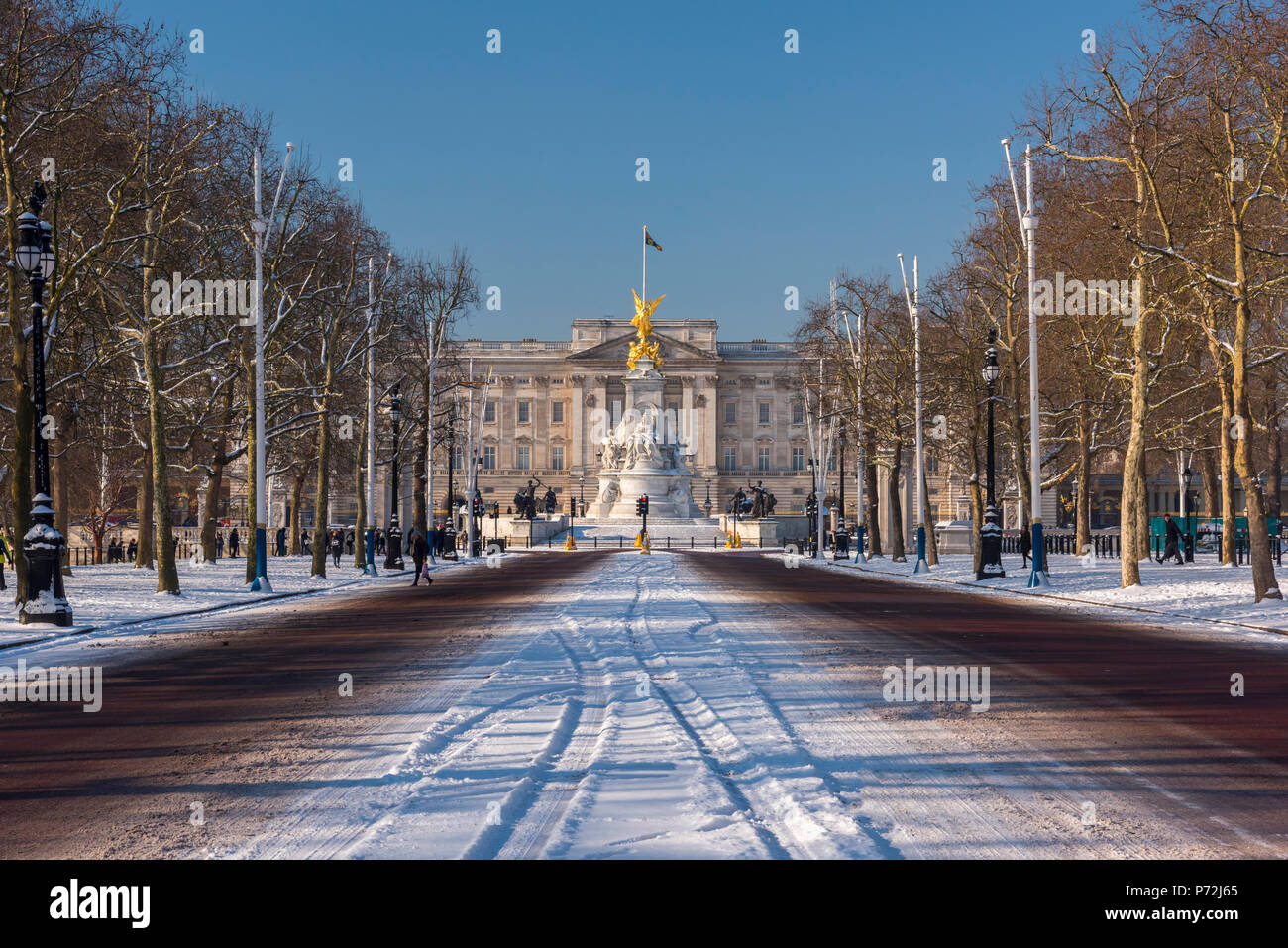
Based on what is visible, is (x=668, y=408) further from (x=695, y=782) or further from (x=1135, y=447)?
(x=695, y=782)

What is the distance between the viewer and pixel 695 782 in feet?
25.9

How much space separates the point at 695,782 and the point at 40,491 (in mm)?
16012

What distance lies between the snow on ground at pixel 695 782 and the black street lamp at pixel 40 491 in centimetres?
954

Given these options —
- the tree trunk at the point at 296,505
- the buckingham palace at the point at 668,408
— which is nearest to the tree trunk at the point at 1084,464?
the tree trunk at the point at 296,505

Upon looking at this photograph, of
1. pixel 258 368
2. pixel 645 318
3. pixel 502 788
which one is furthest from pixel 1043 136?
pixel 645 318

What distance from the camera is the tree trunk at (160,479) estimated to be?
89.1 ft

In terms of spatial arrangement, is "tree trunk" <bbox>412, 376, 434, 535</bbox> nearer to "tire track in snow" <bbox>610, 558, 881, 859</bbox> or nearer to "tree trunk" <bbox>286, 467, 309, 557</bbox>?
"tree trunk" <bbox>286, 467, 309, 557</bbox>

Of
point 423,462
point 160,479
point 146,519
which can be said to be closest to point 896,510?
point 423,462

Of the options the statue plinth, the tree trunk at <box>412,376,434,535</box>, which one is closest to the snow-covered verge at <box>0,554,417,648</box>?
the tree trunk at <box>412,376,434,535</box>

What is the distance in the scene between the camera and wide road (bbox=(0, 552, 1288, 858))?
21.5ft

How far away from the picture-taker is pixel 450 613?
23.6m

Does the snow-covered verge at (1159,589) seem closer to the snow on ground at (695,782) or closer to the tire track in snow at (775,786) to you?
the snow on ground at (695,782)

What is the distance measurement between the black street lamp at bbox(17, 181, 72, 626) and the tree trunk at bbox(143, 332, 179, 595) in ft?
22.5

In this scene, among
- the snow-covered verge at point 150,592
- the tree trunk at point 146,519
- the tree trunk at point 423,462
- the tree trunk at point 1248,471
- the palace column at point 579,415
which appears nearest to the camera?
the snow-covered verge at point 150,592
